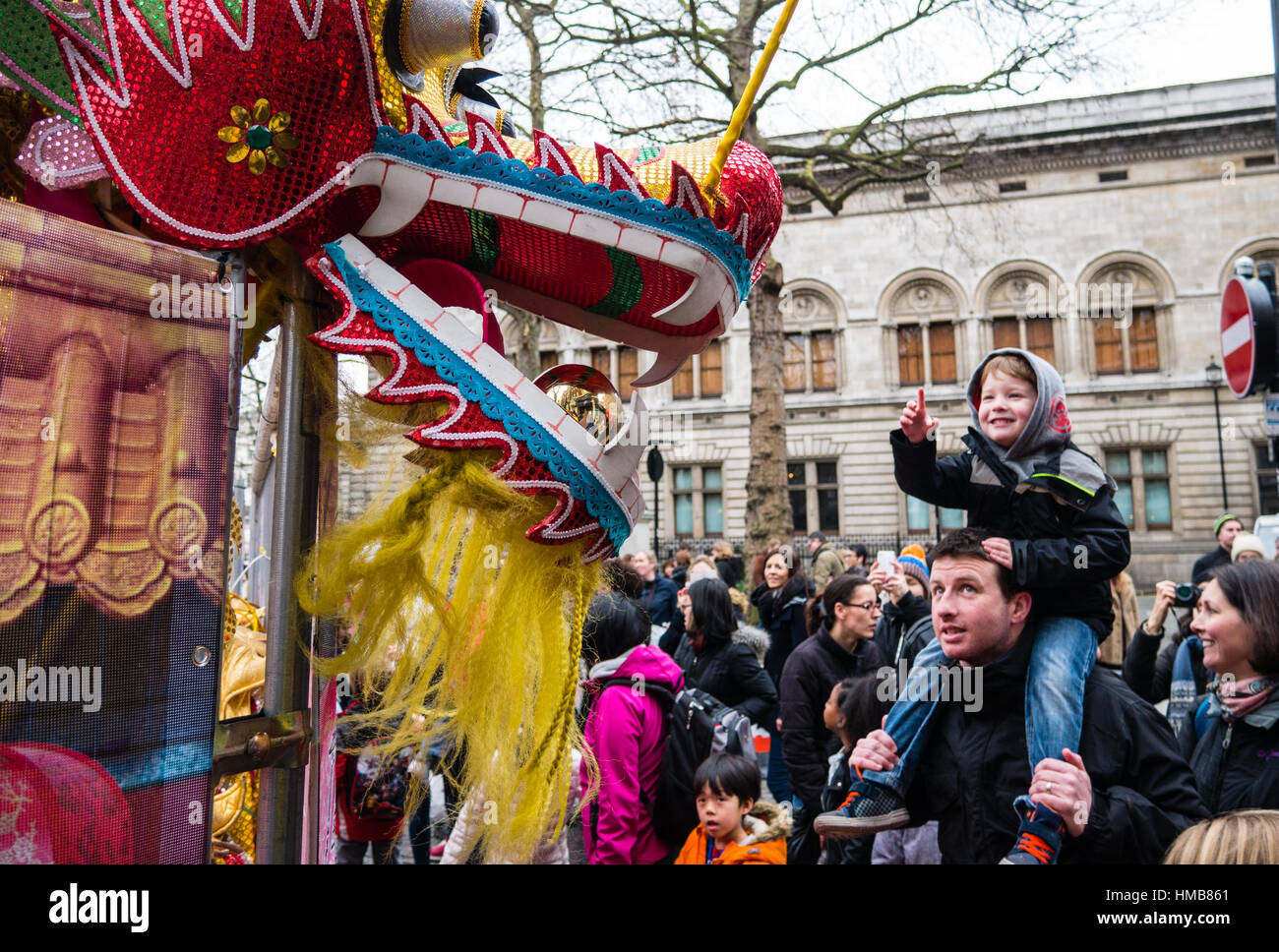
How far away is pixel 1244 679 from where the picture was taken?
2578mm

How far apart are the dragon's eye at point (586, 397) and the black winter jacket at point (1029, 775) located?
1.23 m

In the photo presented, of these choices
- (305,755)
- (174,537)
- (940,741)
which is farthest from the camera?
(940,741)

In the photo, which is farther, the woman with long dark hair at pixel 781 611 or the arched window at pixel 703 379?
the arched window at pixel 703 379

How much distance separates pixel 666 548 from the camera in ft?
Result: 95.1

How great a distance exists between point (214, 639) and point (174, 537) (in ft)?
0.50

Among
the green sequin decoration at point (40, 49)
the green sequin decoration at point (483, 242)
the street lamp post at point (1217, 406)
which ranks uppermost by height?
the street lamp post at point (1217, 406)

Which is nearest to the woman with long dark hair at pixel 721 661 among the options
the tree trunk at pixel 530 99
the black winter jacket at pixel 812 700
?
the black winter jacket at pixel 812 700

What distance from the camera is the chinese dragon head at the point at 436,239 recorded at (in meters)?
1.26

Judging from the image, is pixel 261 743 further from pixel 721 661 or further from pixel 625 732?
pixel 721 661

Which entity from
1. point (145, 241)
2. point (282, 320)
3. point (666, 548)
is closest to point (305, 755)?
point (282, 320)

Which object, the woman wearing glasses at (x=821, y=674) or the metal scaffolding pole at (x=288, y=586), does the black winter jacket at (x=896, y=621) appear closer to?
the woman wearing glasses at (x=821, y=674)

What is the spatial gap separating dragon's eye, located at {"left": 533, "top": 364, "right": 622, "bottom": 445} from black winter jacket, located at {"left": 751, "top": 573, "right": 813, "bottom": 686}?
565 cm

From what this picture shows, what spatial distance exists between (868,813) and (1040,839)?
0.42 metres
